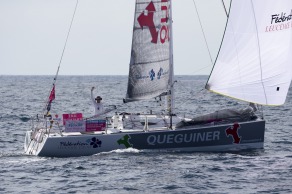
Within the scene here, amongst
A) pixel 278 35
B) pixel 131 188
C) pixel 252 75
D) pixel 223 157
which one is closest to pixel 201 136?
pixel 223 157

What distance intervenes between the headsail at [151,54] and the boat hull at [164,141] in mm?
2264

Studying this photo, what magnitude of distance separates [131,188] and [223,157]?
5.58m

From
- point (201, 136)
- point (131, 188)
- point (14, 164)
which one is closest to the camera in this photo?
point (131, 188)

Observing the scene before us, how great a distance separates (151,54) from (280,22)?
16.4 feet

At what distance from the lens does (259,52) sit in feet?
77.2

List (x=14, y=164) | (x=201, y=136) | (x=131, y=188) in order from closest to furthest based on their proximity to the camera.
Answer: (x=131, y=188) < (x=14, y=164) < (x=201, y=136)

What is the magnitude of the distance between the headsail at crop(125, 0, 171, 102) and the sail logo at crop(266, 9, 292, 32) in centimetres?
407

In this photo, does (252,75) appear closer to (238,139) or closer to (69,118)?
(238,139)

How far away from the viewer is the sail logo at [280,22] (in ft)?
77.1

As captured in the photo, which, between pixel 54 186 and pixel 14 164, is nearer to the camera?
pixel 54 186

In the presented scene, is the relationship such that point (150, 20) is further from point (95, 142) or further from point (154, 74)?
point (95, 142)

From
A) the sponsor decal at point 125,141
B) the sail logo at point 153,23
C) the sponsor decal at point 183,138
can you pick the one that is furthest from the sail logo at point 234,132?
the sail logo at point 153,23

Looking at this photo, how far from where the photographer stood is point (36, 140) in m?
24.7

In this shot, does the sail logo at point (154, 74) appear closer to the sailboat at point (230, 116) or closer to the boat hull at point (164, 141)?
the sailboat at point (230, 116)
